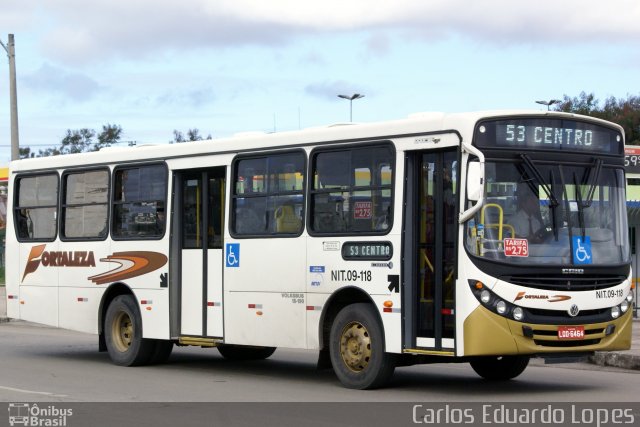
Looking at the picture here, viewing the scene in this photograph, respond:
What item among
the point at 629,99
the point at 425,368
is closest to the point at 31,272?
the point at 425,368

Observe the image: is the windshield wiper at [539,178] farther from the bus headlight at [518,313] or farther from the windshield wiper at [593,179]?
the bus headlight at [518,313]

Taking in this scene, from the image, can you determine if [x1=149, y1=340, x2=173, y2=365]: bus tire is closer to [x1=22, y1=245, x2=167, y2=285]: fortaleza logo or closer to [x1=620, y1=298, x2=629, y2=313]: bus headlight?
[x1=22, y1=245, x2=167, y2=285]: fortaleza logo

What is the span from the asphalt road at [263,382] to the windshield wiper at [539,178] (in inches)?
83.6

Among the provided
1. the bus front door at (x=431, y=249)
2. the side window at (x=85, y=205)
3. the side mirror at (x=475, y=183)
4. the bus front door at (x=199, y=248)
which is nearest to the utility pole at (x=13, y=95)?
the side window at (x=85, y=205)

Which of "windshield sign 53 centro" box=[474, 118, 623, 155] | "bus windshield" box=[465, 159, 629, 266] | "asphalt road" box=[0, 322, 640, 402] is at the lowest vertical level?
"asphalt road" box=[0, 322, 640, 402]

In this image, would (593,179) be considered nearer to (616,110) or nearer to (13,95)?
(13,95)

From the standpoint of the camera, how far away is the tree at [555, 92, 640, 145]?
7494cm

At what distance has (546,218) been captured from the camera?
514 inches

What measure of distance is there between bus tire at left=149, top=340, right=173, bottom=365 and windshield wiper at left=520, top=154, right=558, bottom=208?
6.85 meters

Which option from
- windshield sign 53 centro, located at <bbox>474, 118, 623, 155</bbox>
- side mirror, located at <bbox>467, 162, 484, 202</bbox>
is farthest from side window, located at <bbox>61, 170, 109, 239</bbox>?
side mirror, located at <bbox>467, 162, 484, 202</bbox>

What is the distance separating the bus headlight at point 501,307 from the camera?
12695 millimetres

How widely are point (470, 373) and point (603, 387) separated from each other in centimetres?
267
